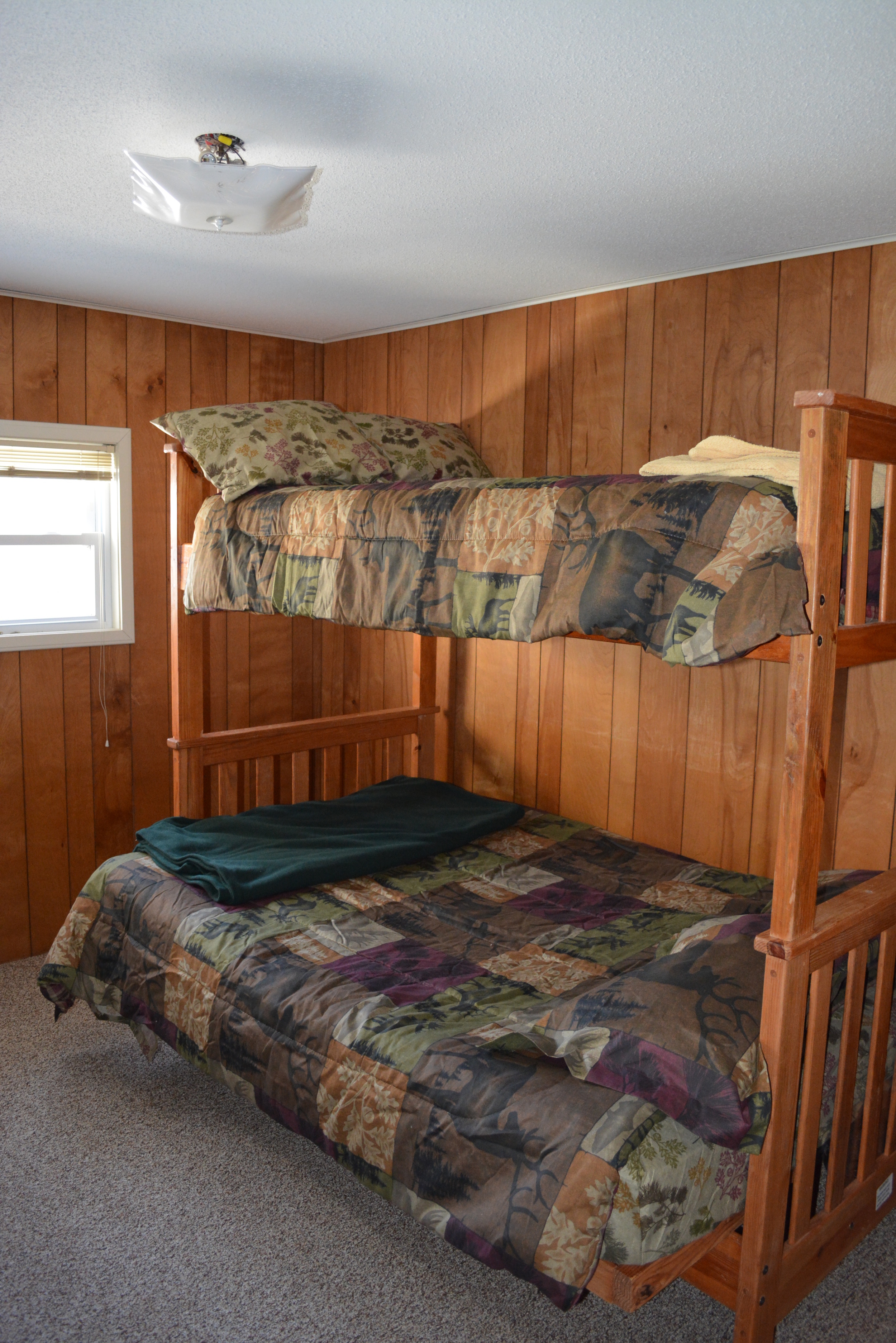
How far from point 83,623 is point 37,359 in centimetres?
90

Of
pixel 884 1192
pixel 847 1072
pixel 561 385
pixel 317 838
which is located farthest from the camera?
pixel 561 385

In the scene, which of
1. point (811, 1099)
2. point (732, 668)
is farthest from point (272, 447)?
point (811, 1099)

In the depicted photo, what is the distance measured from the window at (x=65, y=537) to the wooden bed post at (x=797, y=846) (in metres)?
2.60

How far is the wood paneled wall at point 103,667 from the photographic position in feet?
10.9

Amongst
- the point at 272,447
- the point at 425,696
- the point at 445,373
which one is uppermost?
the point at 445,373

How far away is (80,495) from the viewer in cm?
351

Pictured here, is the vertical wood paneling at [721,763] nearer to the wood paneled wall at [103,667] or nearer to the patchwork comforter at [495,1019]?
the patchwork comforter at [495,1019]

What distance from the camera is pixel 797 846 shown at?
1.63 metres

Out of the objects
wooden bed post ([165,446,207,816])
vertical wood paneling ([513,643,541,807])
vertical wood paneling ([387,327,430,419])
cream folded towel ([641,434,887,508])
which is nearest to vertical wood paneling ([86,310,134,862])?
wooden bed post ([165,446,207,816])

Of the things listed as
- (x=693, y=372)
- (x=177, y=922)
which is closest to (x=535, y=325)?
(x=693, y=372)

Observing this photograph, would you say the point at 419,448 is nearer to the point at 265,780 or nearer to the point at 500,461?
the point at 500,461

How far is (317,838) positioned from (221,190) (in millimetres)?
1812

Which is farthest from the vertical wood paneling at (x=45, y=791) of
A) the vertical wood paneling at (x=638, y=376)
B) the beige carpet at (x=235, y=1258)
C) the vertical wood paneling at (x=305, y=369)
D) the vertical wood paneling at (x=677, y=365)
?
the vertical wood paneling at (x=677, y=365)

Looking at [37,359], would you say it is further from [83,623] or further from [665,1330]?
[665,1330]
